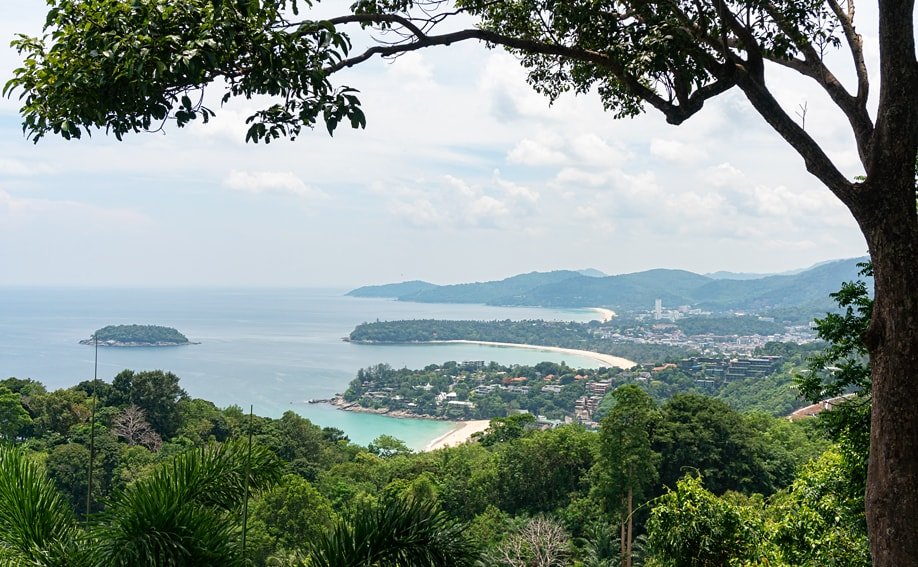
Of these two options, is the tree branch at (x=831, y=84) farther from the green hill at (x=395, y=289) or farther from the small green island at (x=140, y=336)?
the green hill at (x=395, y=289)

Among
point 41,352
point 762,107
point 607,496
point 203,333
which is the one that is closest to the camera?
point 762,107

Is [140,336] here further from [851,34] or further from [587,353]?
[851,34]

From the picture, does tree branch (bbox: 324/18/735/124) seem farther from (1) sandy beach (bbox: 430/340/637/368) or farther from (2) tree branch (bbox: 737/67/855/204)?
(1) sandy beach (bbox: 430/340/637/368)

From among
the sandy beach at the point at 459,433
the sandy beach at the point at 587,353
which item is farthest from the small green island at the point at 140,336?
the sandy beach at the point at 587,353

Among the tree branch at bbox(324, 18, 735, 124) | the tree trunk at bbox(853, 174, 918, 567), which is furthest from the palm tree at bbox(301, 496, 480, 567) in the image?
the tree branch at bbox(324, 18, 735, 124)

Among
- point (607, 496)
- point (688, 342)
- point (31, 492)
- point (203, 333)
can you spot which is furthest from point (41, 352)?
point (688, 342)

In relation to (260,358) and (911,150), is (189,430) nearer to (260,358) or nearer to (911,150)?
(911,150)

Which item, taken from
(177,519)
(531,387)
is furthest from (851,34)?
(531,387)
